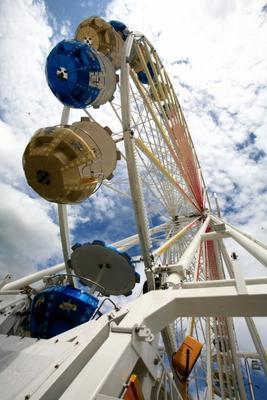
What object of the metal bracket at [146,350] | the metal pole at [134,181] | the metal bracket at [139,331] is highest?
the metal pole at [134,181]

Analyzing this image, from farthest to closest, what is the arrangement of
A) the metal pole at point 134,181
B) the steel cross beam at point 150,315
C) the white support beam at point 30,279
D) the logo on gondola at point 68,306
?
the white support beam at point 30,279 < the metal pole at point 134,181 < the logo on gondola at point 68,306 < the steel cross beam at point 150,315

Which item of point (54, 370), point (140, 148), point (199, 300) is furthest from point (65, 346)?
point (140, 148)

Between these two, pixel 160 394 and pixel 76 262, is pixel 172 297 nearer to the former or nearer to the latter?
pixel 160 394

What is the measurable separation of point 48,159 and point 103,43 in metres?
4.91

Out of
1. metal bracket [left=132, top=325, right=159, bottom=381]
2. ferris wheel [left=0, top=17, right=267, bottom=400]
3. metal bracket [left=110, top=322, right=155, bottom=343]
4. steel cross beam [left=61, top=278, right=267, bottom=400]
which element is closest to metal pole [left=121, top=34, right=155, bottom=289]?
ferris wheel [left=0, top=17, right=267, bottom=400]

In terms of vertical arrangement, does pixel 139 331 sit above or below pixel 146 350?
above

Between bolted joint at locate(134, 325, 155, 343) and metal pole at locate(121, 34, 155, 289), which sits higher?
metal pole at locate(121, 34, 155, 289)

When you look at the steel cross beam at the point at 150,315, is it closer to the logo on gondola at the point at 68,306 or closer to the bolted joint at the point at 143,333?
the bolted joint at the point at 143,333

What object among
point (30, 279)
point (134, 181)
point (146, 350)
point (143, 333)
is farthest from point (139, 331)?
point (30, 279)

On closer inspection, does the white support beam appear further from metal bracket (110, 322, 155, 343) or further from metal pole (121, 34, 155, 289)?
metal bracket (110, 322, 155, 343)

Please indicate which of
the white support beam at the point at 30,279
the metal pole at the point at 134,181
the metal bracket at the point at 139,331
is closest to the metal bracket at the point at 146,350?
the metal bracket at the point at 139,331

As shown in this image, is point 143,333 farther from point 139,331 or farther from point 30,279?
point 30,279

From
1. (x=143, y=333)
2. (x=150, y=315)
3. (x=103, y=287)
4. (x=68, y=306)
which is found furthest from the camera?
(x=103, y=287)

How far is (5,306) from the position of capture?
3.18 m
